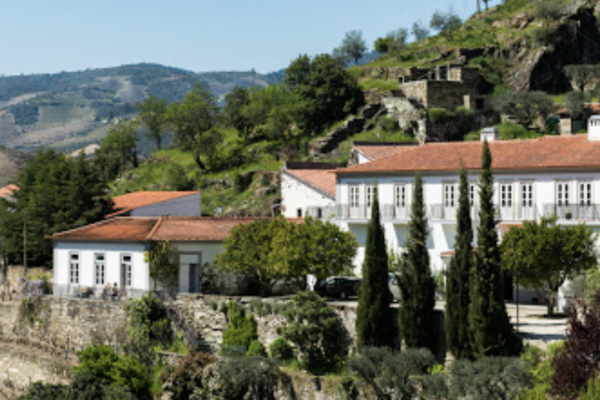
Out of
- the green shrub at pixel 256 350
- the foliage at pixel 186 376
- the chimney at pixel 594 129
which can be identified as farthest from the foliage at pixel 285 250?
the chimney at pixel 594 129

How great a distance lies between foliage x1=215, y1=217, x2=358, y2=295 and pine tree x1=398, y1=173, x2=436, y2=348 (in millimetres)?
6984

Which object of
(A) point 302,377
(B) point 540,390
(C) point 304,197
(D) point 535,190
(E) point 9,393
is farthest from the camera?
(C) point 304,197

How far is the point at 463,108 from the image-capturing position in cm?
7181

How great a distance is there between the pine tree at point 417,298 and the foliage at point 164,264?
42.6 ft

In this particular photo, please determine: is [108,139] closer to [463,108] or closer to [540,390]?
[463,108]

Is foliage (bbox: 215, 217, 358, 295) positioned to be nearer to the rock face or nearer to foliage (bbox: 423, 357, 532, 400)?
foliage (bbox: 423, 357, 532, 400)

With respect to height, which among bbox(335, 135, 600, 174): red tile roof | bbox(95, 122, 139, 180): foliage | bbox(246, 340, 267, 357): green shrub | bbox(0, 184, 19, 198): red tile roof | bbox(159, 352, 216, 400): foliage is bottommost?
bbox(159, 352, 216, 400): foliage

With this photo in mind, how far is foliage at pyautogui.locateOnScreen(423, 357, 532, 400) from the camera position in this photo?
28016mm

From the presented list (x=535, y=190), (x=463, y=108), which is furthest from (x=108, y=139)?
(x=535, y=190)

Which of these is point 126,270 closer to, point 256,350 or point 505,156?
point 256,350

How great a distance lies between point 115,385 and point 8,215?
26.9 m

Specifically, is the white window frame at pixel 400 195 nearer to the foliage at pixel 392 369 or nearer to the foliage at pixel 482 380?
the foliage at pixel 392 369

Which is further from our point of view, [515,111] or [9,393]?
[515,111]

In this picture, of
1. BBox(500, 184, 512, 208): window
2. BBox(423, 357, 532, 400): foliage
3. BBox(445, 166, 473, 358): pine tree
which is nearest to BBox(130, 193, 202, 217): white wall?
BBox(500, 184, 512, 208): window
